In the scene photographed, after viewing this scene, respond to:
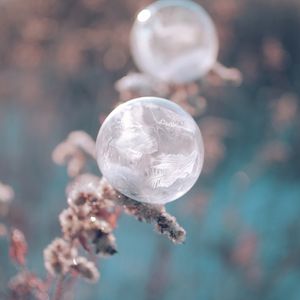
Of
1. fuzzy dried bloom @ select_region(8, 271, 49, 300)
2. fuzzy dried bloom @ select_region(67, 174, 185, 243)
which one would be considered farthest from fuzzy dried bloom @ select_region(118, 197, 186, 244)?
fuzzy dried bloom @ select_region(8, 271, 49, 300)

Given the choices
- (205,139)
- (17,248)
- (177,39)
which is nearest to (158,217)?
(17,248)

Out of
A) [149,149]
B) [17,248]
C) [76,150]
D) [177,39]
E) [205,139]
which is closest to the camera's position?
[149,149]

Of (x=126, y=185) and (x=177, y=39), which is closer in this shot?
(x=126, y=185)

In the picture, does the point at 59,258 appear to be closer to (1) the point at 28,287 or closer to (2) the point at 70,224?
(2) the point at 70,224

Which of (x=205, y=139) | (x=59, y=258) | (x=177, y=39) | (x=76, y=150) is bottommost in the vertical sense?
(x=59, y=258)

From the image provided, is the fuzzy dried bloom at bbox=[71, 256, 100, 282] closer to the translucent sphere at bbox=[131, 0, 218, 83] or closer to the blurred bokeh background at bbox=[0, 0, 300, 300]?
the translucent sphere at bbox=[131, 0, 218, 83]

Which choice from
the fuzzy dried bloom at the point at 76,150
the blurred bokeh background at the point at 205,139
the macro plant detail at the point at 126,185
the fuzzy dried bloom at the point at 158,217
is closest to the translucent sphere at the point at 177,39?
the fuzzy dried bloom at the point at 76,150

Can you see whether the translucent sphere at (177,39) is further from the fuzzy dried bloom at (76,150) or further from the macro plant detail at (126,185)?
the macro plant detail at (126,185)
